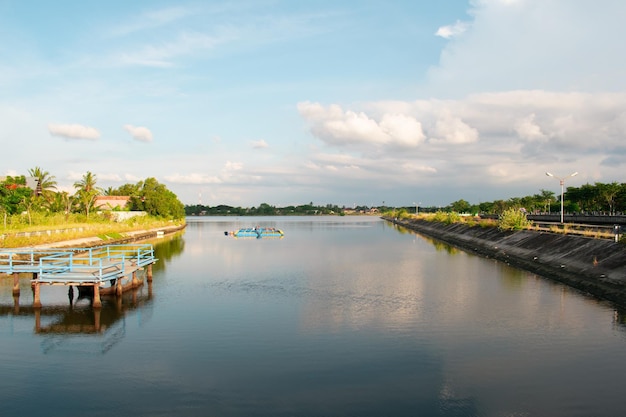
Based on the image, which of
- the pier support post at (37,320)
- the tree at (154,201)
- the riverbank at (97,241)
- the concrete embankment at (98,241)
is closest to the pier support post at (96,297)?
the pier support post at (37,320)

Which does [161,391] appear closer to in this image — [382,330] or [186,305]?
[382,330]

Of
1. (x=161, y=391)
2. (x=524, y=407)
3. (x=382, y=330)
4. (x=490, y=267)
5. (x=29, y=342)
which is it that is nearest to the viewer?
(x=524, y=407)

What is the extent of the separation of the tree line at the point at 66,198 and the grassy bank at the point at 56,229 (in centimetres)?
180

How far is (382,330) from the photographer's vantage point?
21.4 meters

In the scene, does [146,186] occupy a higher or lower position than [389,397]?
higher

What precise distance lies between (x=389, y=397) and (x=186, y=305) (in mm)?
15871

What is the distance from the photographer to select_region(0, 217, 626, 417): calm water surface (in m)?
13.7

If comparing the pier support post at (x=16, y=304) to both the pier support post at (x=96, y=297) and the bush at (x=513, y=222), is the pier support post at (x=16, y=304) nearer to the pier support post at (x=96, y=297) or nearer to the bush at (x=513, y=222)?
the pier support post at (x=96, y=297)

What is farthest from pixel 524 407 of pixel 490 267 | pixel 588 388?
pixel 490 267

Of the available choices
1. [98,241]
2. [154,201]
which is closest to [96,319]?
[98,241]

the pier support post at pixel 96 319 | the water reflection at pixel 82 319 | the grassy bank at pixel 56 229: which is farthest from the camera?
the grassy bank at pixel 56 229

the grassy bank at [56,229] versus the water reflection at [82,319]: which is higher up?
the grassy bank at [56,229]

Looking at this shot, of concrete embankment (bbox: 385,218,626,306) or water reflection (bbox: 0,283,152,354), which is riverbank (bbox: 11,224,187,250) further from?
concrete embankment (bbox: 385,218,626,306)

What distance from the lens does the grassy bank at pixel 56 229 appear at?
4884 centimetres
